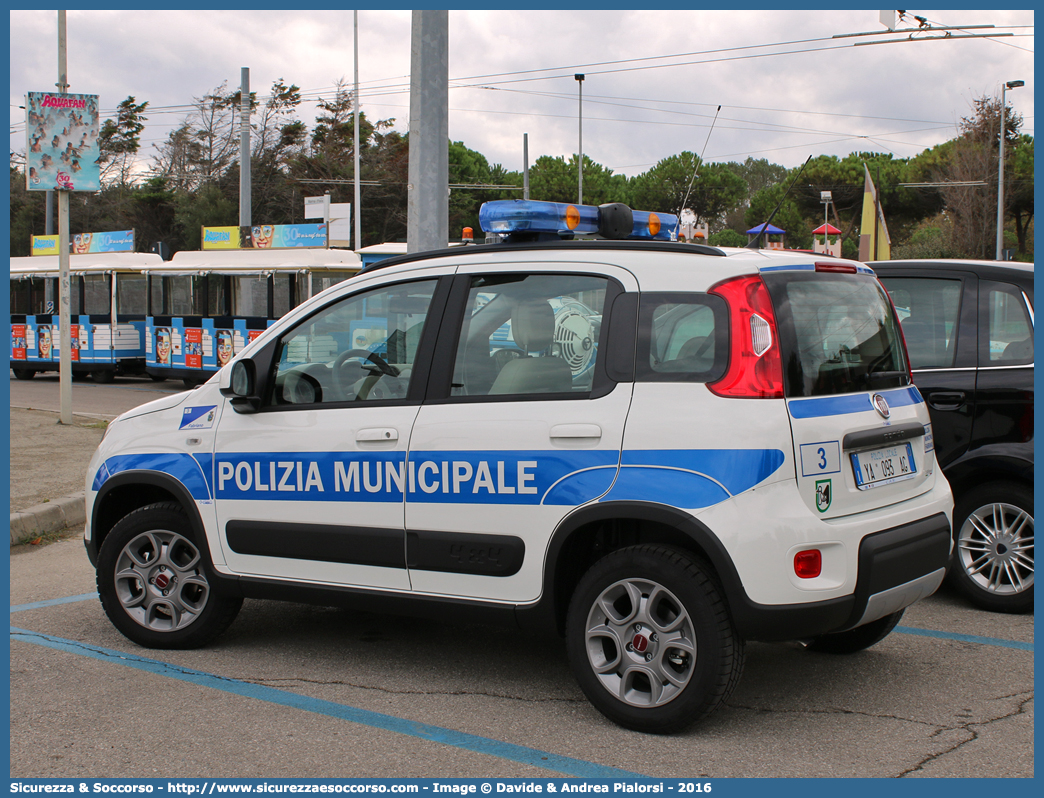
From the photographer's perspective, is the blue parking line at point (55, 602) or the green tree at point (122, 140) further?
the green tree at point (122, 140)

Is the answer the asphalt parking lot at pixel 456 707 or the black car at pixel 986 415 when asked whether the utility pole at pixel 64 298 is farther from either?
the black car at pixel 986 415

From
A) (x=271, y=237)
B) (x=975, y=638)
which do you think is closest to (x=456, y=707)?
(x=975, y=638)

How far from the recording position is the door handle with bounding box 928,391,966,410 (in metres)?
5.52

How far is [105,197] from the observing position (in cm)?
5962

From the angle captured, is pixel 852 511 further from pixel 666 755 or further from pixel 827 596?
pixel 666 755

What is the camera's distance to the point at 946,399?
219 inches

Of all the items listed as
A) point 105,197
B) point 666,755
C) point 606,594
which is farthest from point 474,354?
point 105,197

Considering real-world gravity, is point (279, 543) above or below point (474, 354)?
below

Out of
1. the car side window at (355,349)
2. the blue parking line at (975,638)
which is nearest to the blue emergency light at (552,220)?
the car side window at (355,349)

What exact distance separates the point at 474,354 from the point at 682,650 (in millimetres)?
1423

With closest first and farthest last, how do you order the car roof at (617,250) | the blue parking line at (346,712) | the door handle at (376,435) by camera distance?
1. the blue parking line at (346,712)
2. the car roof at (617,250)
3. the door handle at (376,435)

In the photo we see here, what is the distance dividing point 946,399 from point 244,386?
11.8ft

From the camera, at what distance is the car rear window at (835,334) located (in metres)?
3.74
